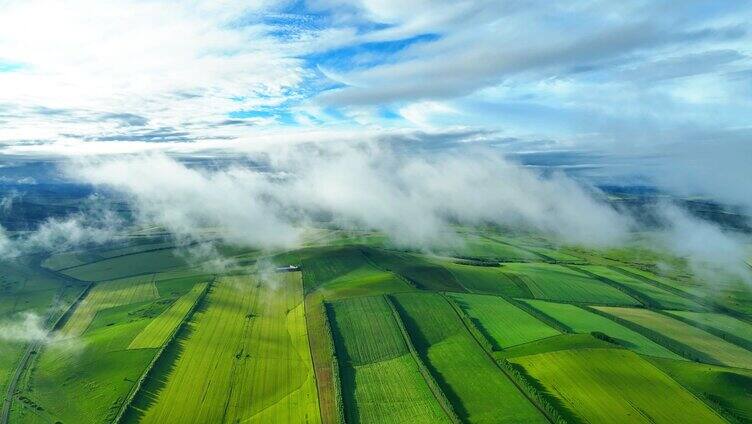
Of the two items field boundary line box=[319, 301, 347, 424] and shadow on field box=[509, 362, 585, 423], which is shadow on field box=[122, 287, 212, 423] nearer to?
field boundary line box=[319, 301, 347, 424]

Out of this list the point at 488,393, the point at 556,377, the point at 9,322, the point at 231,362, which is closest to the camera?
the point at 488,393

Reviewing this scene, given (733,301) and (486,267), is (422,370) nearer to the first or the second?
(486,267)

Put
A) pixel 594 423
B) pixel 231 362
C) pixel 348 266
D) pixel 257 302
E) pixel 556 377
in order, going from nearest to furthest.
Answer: pixel 594 423 → pixel 556 377 → pixel 231 362 → pixel 257 302 → pixel 348 266

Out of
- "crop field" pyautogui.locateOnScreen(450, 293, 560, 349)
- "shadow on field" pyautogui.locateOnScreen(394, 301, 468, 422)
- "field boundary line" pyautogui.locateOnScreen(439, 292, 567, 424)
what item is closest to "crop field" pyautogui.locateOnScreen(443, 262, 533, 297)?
"crop field" pyautogui.locateOnScreen(450, 293, 560, 349)

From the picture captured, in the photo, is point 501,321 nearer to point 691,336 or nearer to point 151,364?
point 691,336

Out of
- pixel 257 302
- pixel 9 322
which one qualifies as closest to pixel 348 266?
pixel 257 302

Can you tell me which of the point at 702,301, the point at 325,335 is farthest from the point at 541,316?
the point at 702,301

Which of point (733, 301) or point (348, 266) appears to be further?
point (348, 266)
